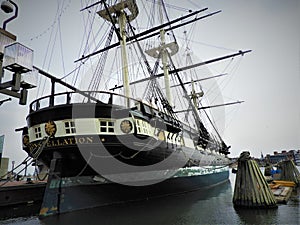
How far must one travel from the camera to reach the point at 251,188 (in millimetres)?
10523

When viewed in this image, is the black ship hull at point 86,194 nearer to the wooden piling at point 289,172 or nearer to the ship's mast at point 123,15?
the ship's mast at point 123,15

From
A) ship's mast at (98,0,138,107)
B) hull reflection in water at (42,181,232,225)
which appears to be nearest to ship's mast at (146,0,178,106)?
ship's mast at (98,0,138,107)

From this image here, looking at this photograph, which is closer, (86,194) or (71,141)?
(71,141)

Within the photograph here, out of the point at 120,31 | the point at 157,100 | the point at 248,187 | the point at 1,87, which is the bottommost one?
the point at 248,187

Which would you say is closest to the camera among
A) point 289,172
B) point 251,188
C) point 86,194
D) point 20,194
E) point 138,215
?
point 138,215

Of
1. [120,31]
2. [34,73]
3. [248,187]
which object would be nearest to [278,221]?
[248,187]

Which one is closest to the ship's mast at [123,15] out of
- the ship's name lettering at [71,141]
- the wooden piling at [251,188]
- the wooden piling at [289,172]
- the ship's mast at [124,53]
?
the ship's mast at [124,53]

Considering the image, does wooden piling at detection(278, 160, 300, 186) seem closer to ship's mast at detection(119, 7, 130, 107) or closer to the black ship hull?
the black ship hull

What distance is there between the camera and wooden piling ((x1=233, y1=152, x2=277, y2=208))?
33.8ft

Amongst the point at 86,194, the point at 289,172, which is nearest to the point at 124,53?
the point at 86,194

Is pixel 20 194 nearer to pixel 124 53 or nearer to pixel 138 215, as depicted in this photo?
pixel 138 215

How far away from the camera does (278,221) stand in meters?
8.55

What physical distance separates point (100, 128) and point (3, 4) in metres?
7.35

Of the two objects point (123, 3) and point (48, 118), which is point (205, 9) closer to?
point (123, 3)
